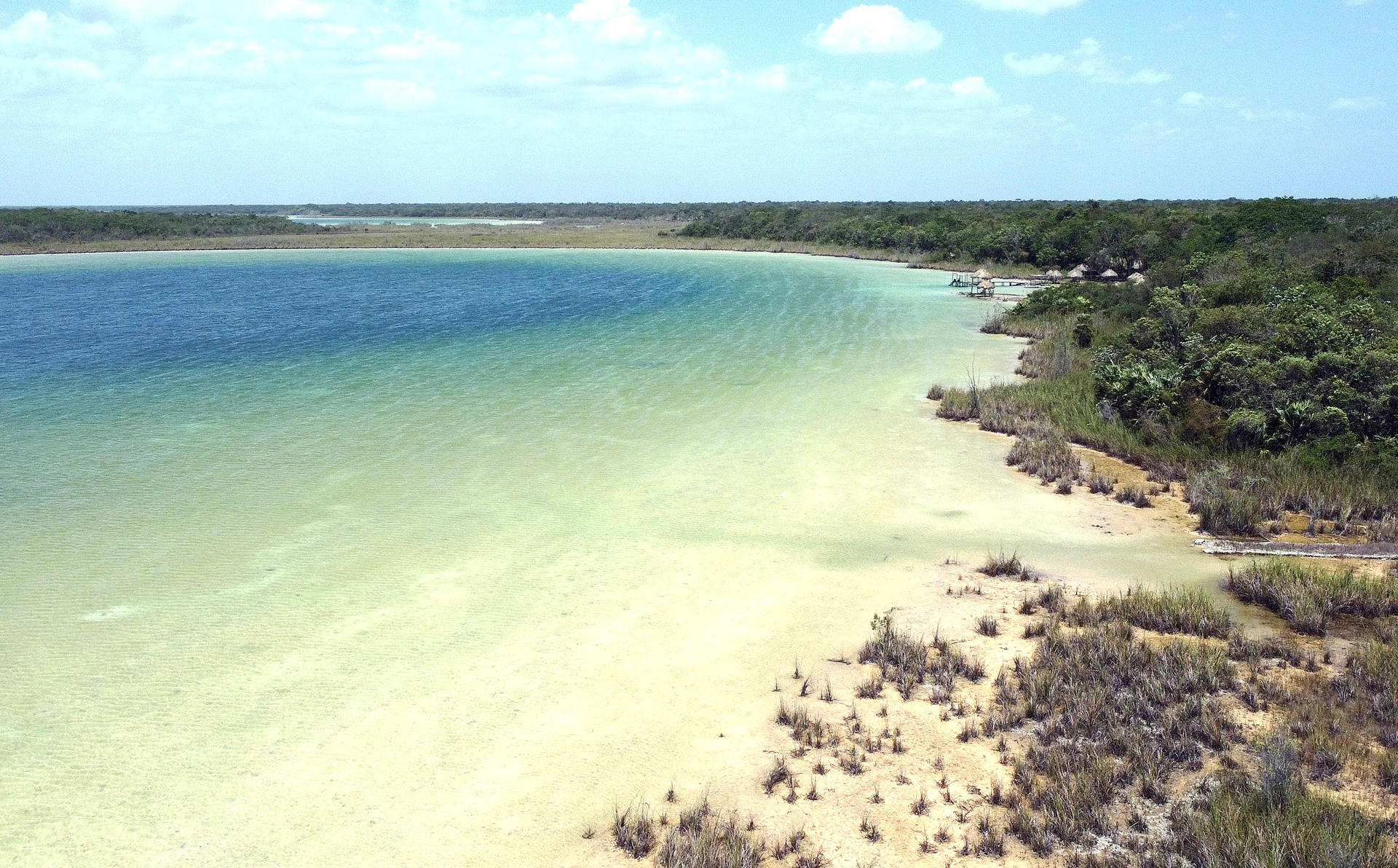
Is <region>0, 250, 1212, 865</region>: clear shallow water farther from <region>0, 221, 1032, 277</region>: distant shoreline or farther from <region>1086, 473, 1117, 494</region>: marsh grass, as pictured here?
<region>0, 221, 1032, 277</region>: distant shoreline

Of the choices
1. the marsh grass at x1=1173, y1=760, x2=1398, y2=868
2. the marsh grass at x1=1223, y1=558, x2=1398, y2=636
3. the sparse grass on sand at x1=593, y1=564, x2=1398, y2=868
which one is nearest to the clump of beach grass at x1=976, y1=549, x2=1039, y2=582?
the sparse grass on sand at x1=593, y1=564, x2=1398, y2=868

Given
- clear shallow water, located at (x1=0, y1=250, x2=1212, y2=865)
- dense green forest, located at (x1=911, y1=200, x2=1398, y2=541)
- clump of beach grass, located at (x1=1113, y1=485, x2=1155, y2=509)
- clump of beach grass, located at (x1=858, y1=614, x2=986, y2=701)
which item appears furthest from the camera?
clump of beach grass, located at (x1=1113, y1=485, x2=1155, y2=509)

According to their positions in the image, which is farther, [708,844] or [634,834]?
[634,834]

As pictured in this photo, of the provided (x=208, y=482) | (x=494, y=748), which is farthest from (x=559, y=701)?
(x=208, y=482)

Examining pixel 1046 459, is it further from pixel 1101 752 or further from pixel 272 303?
pixel 272 303

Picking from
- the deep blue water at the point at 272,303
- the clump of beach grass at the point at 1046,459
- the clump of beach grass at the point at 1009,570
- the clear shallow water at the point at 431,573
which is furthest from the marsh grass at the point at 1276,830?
the deep blue water at the point at 272,303

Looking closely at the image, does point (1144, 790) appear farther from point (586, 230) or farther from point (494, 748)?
point (586, 230)

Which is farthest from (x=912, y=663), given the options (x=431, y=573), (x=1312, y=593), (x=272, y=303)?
(x=272, y=303)
